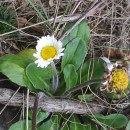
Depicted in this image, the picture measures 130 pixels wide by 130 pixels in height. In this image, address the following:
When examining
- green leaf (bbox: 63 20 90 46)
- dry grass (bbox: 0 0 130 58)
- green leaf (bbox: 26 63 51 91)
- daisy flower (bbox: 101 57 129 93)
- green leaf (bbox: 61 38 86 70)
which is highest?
dry grass (bbox: 0 0 130 58)

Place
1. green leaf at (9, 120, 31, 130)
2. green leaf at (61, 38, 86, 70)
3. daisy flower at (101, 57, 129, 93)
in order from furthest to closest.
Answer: green leaf at (61, 38, 86, 70) < green leaf at (9, 120, 31, 130) < daisy flower at (101, 57, 129, 93)

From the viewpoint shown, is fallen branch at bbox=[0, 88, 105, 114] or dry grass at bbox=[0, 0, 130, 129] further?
dry grass at bbox=[0, 0, 130, 129]

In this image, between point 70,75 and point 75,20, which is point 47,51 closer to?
point 70,75

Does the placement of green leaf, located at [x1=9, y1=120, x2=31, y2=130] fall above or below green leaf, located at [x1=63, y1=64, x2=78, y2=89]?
below

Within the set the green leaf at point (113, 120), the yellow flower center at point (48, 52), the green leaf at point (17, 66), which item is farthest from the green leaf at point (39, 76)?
the green leaf at point (113, 120)

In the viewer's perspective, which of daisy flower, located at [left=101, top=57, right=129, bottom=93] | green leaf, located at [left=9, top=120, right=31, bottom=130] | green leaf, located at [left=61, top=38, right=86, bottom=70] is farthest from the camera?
green leaf, located at [left=61, top=38, right=86, bottom=70]

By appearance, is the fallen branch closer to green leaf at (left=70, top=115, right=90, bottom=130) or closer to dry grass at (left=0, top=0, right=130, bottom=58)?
green leaf at (left=70, top=115, right=90, bottom=130)

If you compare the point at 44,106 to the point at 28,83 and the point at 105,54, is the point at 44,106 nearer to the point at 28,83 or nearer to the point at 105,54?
the point at 28,83

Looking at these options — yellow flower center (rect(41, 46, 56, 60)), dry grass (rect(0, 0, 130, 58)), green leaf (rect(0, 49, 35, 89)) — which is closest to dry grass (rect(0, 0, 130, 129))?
dry grass (rect(0, 0, 130, 58))

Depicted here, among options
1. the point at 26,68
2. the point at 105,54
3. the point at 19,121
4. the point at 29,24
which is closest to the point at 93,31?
the point at 105,54
